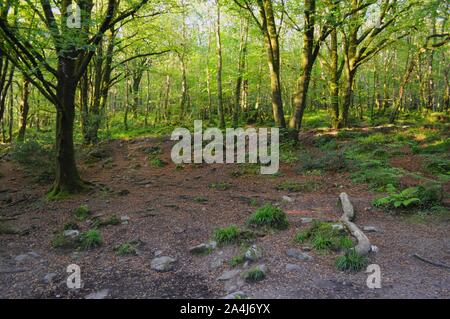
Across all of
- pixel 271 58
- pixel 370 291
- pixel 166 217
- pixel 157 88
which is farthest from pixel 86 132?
pixel 157 88

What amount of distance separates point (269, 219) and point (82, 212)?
4461mm

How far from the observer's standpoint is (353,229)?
580 centimetres

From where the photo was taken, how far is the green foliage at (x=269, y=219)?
21.1 ft

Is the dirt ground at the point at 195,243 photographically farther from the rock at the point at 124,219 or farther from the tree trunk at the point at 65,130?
the tree trunk at the point at 65,130

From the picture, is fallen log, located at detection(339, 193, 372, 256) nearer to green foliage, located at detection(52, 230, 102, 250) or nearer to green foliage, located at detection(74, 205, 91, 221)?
green foliage, located at detection(52, 230, 102, 250)

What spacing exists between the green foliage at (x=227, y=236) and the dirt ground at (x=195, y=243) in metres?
0.17

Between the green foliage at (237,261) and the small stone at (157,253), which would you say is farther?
the small stone at (157,253)

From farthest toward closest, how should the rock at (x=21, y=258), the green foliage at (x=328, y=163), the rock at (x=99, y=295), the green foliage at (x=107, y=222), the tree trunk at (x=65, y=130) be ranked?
the green foliage at (x=328, y=163) < the tree trunk at (x=65, y=130) < the green foliage at (x=107, y=222) < the rock at (x=21, y=258) < the rock at (x=99, y=295)

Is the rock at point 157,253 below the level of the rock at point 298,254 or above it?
below

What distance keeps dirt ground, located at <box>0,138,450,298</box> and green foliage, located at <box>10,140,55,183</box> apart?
0.74 m

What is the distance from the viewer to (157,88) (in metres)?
37.1

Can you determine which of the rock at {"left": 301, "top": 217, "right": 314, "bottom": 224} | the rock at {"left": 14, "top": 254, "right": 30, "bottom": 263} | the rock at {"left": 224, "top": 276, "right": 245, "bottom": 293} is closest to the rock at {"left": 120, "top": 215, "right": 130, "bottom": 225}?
the rock at {"left": 14, "top": 254, "right": 30, "bottom": 263}

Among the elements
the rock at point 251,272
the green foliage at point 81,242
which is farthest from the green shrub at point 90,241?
the rock at point 251,272
